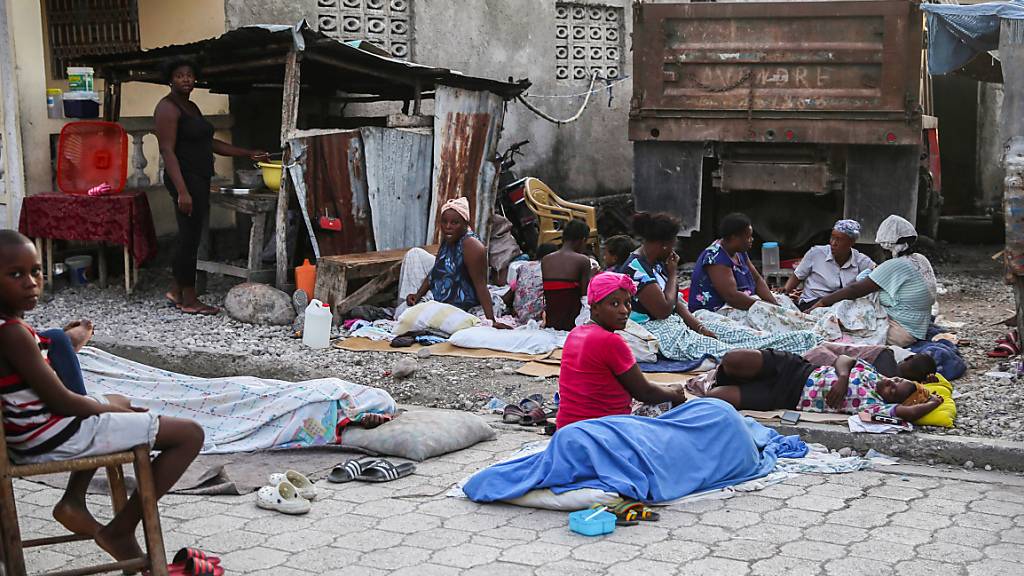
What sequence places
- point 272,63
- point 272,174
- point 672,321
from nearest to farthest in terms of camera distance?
point 672,321, point 272,63, point 272,174

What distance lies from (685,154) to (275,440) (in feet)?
20.5

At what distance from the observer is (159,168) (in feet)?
33.5

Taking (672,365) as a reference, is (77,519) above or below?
above

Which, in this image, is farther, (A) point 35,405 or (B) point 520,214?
(B) point 520,214

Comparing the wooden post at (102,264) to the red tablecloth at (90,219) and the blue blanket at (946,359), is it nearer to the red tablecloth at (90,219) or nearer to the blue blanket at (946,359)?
the red tablecloth at (90,219)

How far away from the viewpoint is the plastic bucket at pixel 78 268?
381 inches

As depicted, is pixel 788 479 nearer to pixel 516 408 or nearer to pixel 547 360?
pixel 516 408

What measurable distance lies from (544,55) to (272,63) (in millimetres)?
4483

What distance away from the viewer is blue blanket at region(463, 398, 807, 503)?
4.46 m

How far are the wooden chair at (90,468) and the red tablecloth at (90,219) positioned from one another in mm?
6000

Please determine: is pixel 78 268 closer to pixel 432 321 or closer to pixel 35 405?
pixel 432 321

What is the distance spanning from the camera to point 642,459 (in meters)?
4.48

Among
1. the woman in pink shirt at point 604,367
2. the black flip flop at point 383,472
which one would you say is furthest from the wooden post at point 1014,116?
Answer: the black flip flop at point 383,472

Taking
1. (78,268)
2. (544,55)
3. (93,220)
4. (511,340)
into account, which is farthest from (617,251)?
(544,55)
